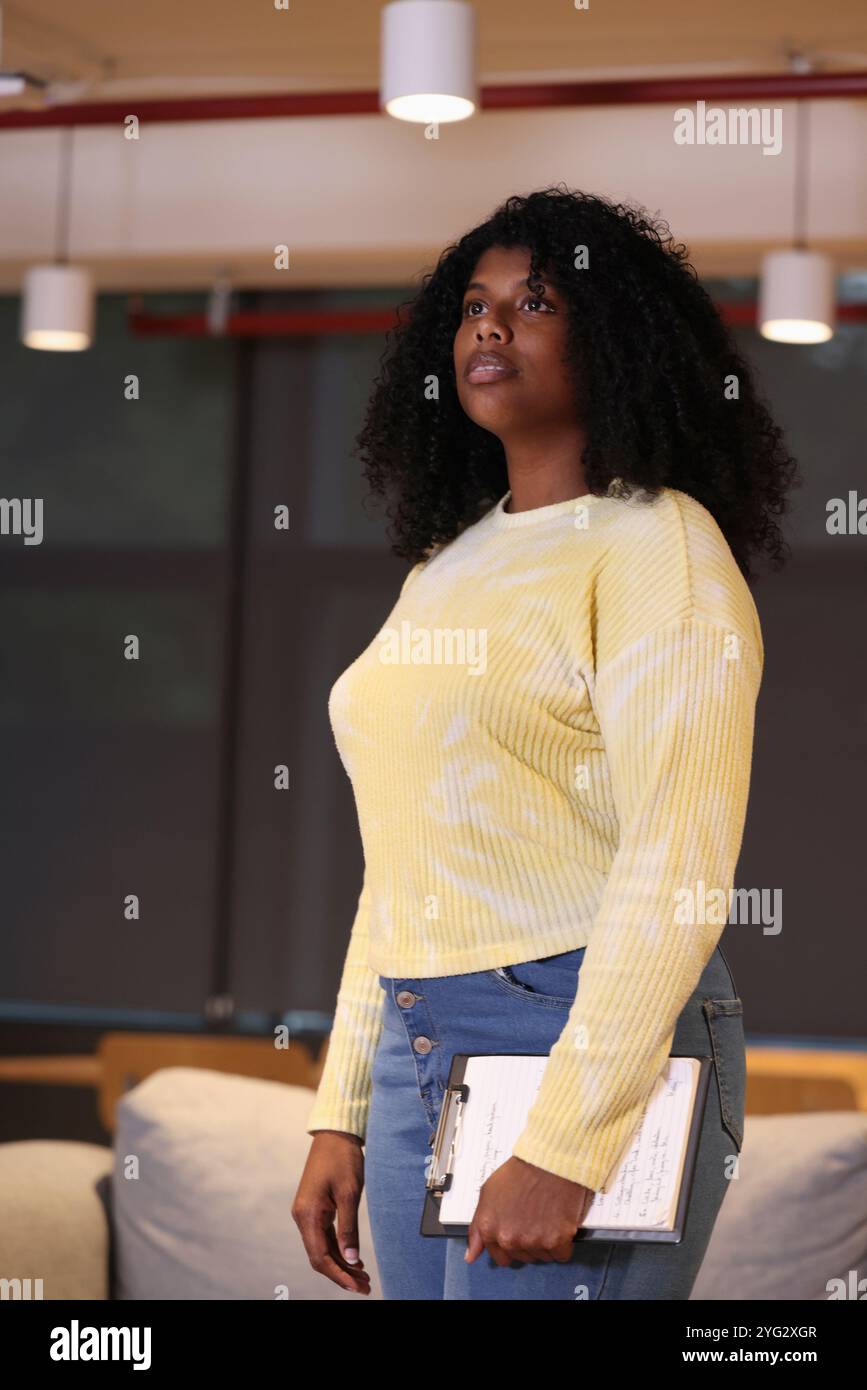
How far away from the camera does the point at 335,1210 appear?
62.1 inches

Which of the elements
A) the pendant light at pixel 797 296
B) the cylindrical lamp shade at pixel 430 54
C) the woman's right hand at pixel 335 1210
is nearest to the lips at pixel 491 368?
the woman's right hand at pixel 335 1210

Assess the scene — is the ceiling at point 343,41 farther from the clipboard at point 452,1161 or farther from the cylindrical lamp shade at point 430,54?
the clipboard at point 452,1161

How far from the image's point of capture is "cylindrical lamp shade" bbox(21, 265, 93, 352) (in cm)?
476

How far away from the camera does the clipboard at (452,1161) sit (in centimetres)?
122

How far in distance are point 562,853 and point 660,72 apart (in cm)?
390

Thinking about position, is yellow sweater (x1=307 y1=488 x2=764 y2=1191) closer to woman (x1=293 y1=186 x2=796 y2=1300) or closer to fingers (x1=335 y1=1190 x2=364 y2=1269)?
woman (x1=293 y1=186 x2=796 y2=1300)

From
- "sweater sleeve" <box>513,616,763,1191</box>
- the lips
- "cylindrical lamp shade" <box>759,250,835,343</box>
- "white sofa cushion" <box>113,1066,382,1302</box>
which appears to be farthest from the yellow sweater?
"cylindrical lamp shade" <box>759,250,835,343</box>

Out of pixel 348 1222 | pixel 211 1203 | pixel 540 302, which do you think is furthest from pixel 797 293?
pixel 348 1222

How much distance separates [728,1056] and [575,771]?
0.84 ft

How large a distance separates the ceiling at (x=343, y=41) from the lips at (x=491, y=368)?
3.09 m

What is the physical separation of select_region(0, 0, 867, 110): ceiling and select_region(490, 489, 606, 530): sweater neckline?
3.11 m

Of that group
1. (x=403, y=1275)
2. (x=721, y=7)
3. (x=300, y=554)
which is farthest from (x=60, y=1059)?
(x=403, y=1275)

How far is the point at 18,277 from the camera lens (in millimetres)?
5605
